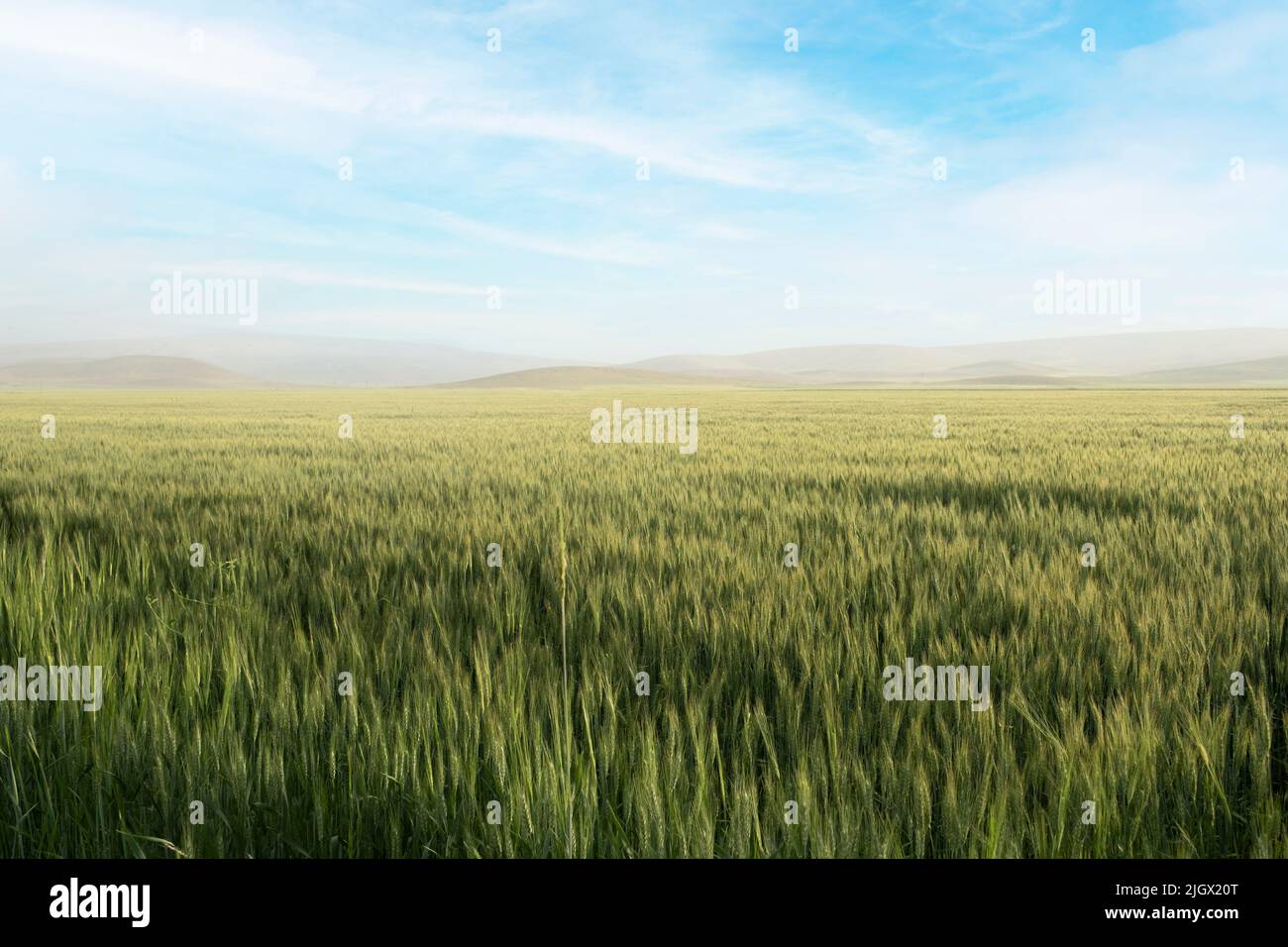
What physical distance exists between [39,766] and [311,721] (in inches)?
23.5

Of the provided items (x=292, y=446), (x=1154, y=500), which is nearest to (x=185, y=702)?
(x=1154, y=500)

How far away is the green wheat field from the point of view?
1.55 metres

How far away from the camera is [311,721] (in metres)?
1.86

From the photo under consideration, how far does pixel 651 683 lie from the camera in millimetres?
2316

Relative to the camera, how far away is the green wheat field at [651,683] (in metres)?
1.55

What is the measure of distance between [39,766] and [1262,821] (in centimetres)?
269

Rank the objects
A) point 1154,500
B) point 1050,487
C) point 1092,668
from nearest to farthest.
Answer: point 1092,668
point 1154,500
point 1050,487

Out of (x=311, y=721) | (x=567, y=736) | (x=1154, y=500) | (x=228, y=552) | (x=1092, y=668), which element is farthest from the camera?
(x=1154, y=500)

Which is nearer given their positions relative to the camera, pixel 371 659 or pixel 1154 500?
pixel 371 659
